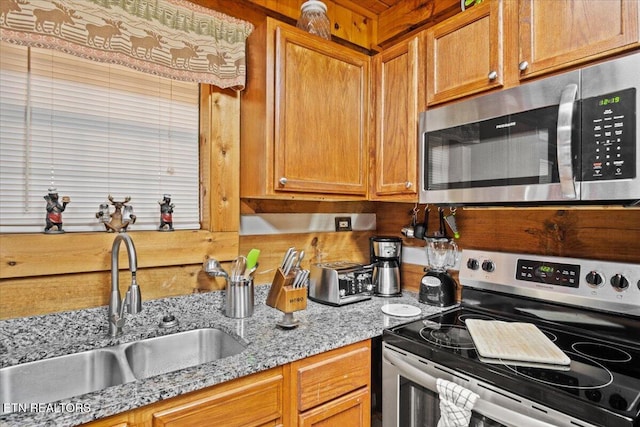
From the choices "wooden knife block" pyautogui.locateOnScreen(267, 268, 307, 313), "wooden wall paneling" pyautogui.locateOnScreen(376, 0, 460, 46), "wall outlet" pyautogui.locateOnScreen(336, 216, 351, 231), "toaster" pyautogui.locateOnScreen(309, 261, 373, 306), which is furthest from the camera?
"wall outlet" pyautogui.locateOnScreen(336, 216, 351, 231)

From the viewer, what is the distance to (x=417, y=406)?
1303 mm

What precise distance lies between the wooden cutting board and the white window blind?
1294mm

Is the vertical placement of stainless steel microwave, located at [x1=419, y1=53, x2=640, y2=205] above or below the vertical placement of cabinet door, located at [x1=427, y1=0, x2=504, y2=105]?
below

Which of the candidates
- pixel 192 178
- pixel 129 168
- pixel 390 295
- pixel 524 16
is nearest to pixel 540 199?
pixel 524 16

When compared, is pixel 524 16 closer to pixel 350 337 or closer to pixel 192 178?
pixel 350 337

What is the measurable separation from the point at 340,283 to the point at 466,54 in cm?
114

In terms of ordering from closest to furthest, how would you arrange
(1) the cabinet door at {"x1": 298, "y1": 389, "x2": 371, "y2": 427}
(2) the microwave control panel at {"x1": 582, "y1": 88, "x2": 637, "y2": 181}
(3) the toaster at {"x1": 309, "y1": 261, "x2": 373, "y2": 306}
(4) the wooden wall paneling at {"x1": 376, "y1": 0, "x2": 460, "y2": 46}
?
(2) the microwave control panel at {"x1": 582, "y1": 88, "x2": 637, "y2": 181}
(1) the cabinet door at {"x1": 298, "y1": 389, "x2": 371, "y2": 427}
(3) the toaster at {"x1": 309, "y1": 261, "x2": 373, "y2": 306}
(4) the wooden wall paneling at {"x1": 376, "y1": 0, "x2": 460, "y2": 46}

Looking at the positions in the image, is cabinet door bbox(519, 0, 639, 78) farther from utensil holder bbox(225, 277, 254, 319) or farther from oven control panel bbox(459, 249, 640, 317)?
utensil holder bbox(225, 277, 254, 319)

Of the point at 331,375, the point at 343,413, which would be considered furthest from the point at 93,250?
→ the point at 343,413

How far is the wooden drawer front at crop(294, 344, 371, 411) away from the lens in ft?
4.11

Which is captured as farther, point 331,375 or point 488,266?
point 488,266

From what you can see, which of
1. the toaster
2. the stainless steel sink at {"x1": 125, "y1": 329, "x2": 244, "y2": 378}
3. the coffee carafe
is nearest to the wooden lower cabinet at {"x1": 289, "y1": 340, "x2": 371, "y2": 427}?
the stainless steel sink at {"x1": 125, "y1": 329, "x2": 244, "y2": 378}

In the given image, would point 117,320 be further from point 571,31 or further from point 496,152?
point 571,31

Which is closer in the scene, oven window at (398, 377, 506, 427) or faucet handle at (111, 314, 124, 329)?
oven window at (398, 377, 506, 427)
